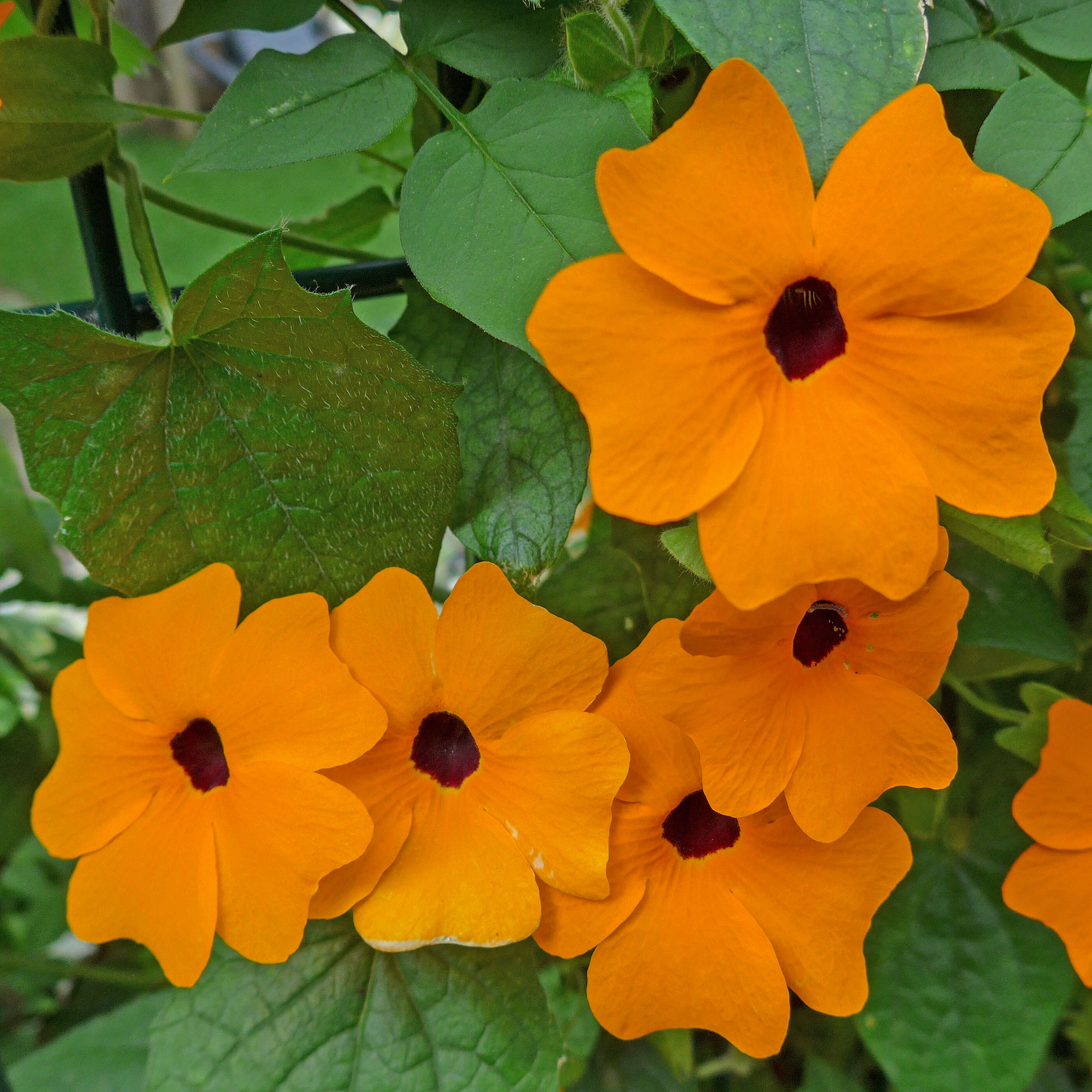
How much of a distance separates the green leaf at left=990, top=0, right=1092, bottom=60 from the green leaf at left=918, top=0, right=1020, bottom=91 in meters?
0.02

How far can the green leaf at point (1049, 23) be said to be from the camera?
348 mm

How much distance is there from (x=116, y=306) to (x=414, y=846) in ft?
0.83

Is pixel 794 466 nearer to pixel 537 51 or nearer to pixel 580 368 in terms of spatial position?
pixel 580 368

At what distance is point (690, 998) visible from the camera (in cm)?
35

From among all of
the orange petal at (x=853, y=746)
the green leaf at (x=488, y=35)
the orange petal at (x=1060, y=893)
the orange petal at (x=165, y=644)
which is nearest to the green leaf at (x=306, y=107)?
the green leaf at (x=488, y=35)

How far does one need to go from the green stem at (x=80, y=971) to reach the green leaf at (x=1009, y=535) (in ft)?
2.02

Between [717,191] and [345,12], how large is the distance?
0.20m

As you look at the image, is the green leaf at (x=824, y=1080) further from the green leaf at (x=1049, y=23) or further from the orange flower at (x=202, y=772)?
the green leaf at (x=1049, y=23)

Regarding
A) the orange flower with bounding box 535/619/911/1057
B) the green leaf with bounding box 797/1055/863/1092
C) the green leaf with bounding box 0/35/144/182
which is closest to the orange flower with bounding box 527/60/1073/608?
the orange flower with bounding box 535/619/911/1057

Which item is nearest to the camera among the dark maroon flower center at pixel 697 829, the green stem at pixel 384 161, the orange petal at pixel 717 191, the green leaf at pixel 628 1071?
the orange petal at pixel 717 191

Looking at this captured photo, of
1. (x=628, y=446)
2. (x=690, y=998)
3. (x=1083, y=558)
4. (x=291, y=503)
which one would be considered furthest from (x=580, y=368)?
(x=1083, y=558)

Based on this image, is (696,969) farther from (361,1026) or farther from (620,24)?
(620,24)

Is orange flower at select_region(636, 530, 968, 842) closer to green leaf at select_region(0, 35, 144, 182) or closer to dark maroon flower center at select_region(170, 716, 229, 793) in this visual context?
dark maroon flower center at select_region(170, 716, 229, 793)

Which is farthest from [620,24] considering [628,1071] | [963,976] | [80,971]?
[80,971]
